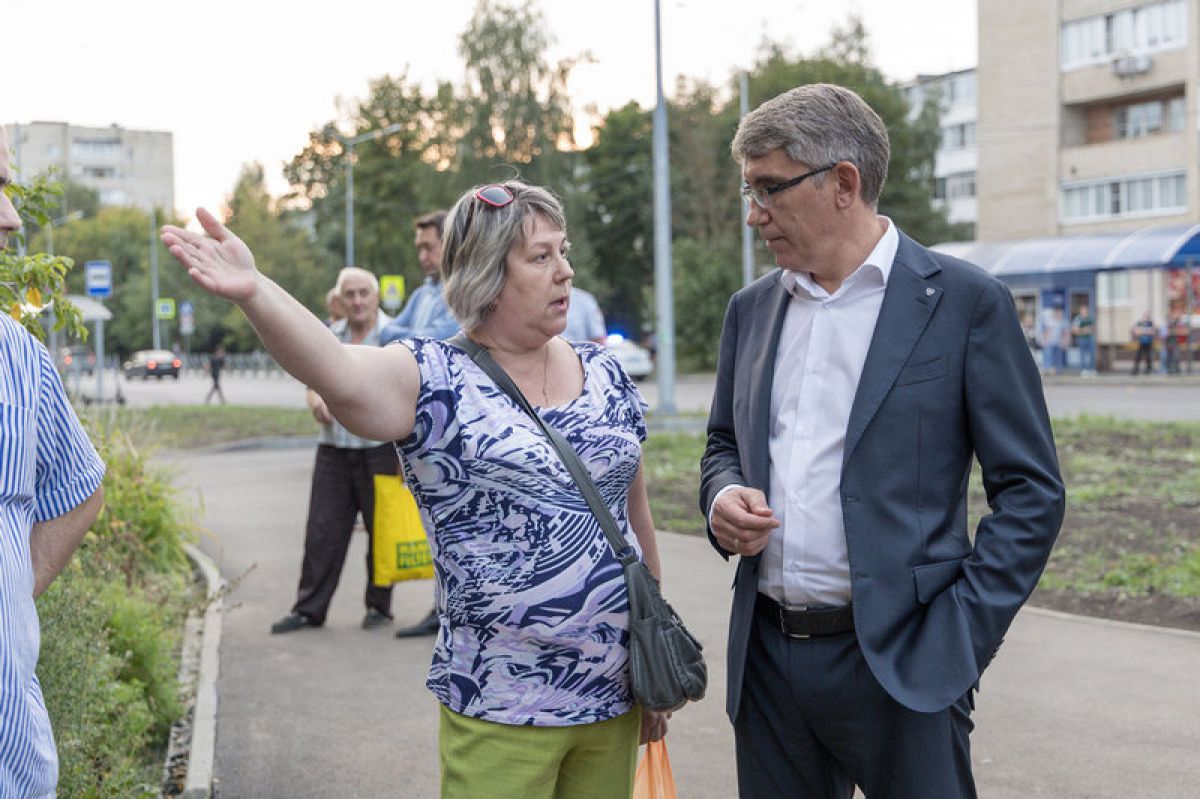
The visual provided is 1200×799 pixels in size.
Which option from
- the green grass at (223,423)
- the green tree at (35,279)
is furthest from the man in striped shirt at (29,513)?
the green grass at (223,423)

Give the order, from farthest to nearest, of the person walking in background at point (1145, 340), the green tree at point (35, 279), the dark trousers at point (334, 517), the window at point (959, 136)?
the window at point (959, 136)
the person walking in background at point (1145, 340)
the dark trousers at point (334, 517)
the green tree at point (35, 279)

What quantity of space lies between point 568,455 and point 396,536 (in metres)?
4.63

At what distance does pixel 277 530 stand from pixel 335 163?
66288 millimetres

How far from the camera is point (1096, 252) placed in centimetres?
3481

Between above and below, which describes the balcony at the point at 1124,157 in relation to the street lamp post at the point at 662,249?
above

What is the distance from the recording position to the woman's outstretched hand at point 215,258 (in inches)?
92.7

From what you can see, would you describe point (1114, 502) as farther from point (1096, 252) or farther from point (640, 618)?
point (1096, 252)

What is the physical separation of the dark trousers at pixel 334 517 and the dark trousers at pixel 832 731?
502 centimetres

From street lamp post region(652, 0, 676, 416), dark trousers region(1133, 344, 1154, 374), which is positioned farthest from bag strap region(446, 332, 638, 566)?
dark trousers region(1133, 344, 1154, 374)

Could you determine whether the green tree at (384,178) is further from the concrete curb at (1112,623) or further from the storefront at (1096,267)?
the concrete curb at (1112,623)

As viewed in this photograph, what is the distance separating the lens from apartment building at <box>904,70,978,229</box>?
76.2 meters

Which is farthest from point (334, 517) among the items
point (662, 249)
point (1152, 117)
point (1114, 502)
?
point (1152, 117)

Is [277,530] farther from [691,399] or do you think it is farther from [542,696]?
[691,399]

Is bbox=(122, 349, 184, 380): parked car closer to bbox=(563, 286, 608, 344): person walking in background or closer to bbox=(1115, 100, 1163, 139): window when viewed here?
bbox=(1115, 100, 1163, 139): window
